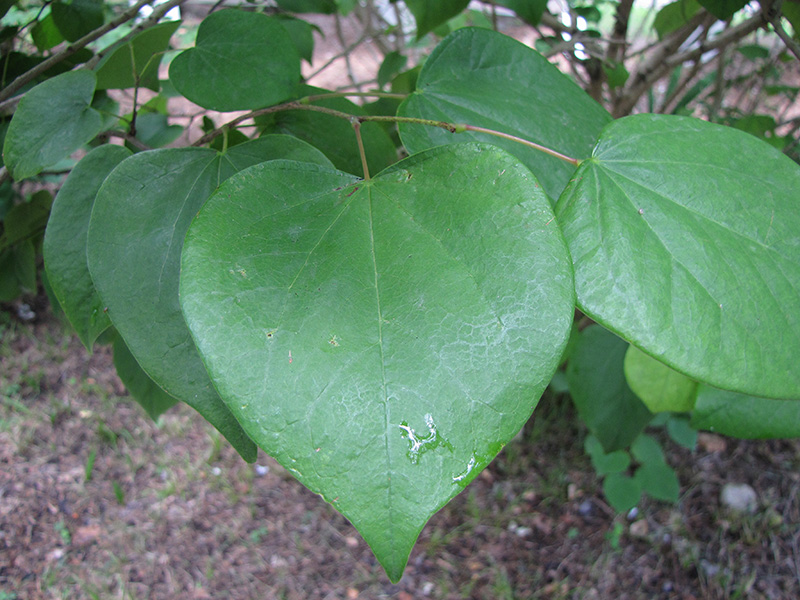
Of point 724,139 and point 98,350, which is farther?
point 98,350

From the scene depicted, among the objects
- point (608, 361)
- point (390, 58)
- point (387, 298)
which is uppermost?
point (387, 298)

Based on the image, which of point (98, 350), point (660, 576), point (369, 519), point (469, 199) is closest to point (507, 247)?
point (469, 199)

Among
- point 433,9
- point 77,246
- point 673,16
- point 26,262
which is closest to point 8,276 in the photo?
point 26,262

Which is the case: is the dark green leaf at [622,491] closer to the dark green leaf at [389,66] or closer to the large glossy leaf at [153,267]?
the dark green leaf at [389,66]

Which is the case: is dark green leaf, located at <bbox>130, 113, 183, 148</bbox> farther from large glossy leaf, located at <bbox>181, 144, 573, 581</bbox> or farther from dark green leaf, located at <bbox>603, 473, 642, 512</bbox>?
dark green leaf, located at <bbox>603, 473, 642, 512</bbox>

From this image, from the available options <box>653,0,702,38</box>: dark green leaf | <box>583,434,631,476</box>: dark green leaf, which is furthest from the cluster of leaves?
<box>583,434,631,476</box>: dark green leaf

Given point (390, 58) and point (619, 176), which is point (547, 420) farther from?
point (619, 176)

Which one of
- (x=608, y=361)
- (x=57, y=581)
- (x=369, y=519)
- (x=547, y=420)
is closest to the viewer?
(x=369, y=519)

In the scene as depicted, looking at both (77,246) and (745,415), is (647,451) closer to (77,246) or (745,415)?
(745,415)
